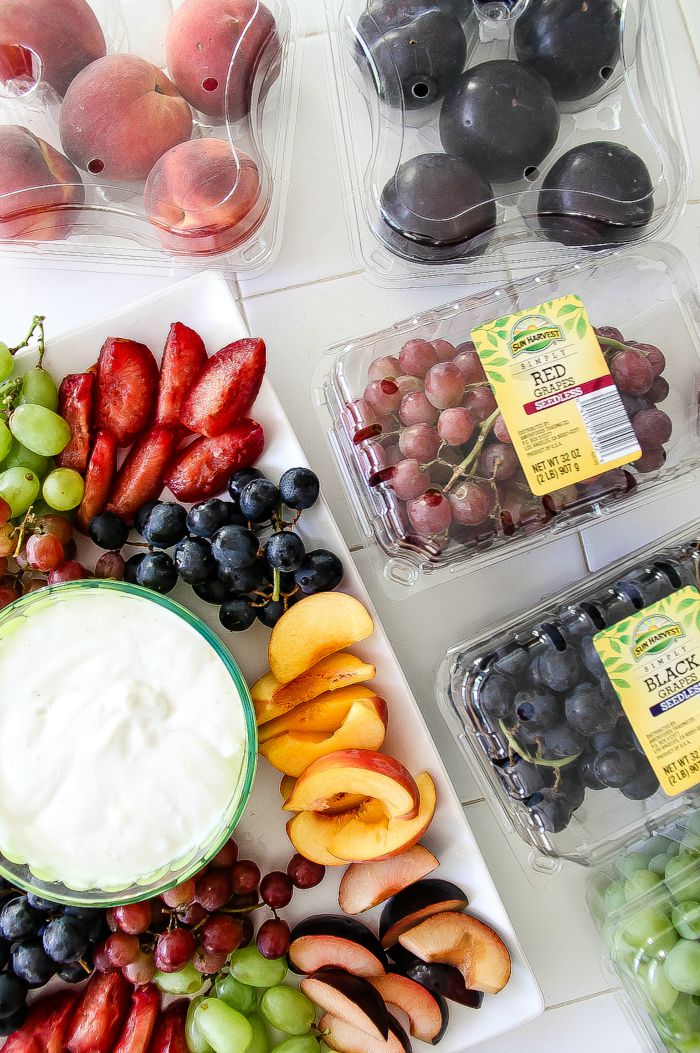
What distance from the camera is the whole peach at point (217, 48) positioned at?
0.94 meters

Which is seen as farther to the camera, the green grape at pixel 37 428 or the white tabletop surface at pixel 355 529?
the white tabletop surface at pixel 355 529

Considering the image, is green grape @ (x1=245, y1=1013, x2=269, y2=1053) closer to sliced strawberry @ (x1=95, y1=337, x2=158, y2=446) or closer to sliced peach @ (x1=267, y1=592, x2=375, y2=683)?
sliced peach @ (x1=267, y1=592, x2=375, y2=683)

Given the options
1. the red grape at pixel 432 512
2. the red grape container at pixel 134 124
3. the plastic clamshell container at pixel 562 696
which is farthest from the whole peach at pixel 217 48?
the plastic clamshell container at pixel 562 696

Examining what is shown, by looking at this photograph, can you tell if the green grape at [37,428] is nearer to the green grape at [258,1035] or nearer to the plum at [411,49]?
the plum at [411,49]

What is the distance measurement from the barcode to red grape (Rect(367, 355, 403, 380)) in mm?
212

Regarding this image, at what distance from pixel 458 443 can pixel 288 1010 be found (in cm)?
67

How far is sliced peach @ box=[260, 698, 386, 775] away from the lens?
0.89 meters

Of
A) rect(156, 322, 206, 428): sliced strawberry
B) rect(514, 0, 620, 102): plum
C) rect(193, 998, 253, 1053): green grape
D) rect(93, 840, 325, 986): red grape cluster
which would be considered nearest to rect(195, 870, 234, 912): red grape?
rect(93, 840, 325, 986): red grape cluster

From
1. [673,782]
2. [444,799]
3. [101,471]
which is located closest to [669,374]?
[673,782]

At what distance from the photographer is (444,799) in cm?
94

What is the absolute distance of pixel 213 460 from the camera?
0.93 m

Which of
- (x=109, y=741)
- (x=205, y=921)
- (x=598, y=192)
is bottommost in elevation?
(x=205, y=921)

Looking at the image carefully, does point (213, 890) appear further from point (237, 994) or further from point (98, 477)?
point (98, 477)

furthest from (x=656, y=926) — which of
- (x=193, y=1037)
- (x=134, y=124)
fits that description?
(x=134, y=124)
